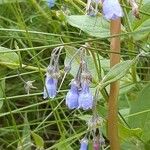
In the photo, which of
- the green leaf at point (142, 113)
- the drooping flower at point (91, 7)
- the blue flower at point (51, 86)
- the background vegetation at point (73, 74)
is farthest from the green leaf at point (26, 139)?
the drooping flower at point (91, 7)

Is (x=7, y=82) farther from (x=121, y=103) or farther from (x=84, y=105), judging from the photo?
(x=84, y=105)

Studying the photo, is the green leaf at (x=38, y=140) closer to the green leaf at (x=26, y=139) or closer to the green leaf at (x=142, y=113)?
the green leaf at (x=26, y=139)

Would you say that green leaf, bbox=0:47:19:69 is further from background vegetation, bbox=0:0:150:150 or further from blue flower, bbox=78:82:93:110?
blue flower, bbox=78:82:93:110

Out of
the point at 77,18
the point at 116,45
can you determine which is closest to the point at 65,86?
the point at 77,18

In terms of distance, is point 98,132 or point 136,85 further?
point 136,85

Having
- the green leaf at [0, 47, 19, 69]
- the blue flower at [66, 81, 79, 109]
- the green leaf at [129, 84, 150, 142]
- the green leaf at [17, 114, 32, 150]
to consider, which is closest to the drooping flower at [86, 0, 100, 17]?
the blue flower at [66, 81, 79, 109]
